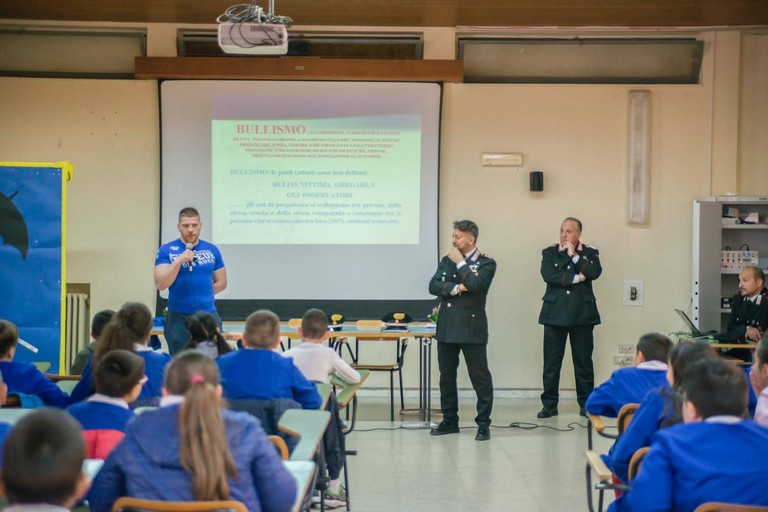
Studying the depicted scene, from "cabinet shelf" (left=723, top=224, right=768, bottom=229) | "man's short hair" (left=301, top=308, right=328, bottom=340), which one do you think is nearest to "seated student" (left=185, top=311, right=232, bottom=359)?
"man's short hair" (left=301, top=308, right=328, bottom=340)

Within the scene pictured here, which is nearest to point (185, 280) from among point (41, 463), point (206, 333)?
point (206, 333)

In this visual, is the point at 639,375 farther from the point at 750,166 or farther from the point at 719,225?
the point at 750,166

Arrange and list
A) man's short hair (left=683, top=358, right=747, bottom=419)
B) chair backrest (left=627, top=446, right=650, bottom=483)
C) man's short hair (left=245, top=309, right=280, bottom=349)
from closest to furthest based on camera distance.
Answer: man's short hair (left=683, top=358, right=747, bottom=419)
chair backrest (left=627, top=446, right=650, bottom=483)
man's short hair (left=245, top=309, right=280, bottom=349)

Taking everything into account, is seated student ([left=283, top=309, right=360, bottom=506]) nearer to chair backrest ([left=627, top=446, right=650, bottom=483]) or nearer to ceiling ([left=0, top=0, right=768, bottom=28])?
chair backrest ([left=627, top=446, right=650, bottom=483])

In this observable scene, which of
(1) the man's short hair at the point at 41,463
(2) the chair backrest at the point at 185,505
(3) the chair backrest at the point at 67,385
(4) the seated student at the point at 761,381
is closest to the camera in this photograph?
(1) the man's short hair at the point at 41,463

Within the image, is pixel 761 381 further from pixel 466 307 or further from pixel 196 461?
Answer: pixel 466 307

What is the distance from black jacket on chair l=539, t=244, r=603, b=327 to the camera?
7625 mm

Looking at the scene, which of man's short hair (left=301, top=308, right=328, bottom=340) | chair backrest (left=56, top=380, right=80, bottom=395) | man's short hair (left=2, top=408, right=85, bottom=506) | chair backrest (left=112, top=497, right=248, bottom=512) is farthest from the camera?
man's short hair (left=301, top=308, right=328, bottom=340)

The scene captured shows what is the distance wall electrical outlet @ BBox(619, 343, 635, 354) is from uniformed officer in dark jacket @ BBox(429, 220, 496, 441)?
2.21 meters

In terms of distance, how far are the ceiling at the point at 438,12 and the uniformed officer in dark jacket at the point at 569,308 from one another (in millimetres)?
1816

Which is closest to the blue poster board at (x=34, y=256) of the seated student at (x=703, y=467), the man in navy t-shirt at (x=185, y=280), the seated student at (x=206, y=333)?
the man in navy t-shirt at (x=185, y=280)

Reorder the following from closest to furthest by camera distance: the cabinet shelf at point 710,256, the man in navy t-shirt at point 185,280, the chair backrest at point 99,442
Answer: the chair backrest at point 99,442 < the man in navy t-shirt at point 185,280 < the cabinet shelf at point 710,256

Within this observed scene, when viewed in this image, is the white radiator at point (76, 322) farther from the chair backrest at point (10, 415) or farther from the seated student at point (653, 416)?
the seated student at point (653, 416)

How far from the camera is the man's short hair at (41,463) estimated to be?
1821mm
